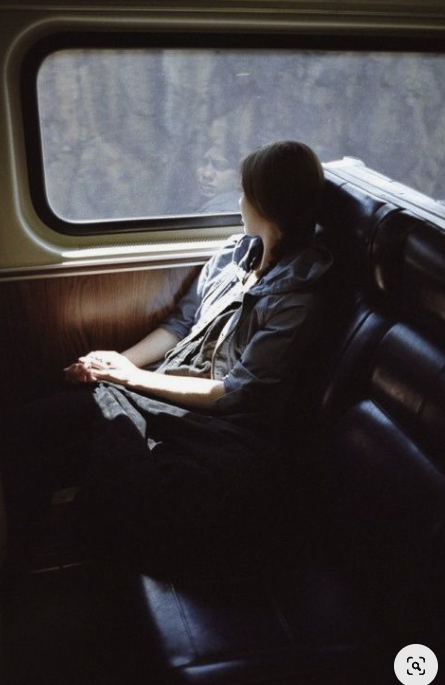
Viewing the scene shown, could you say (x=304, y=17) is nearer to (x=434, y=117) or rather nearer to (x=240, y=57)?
Answer: (x=240, y=57)

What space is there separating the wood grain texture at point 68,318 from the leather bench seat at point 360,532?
0.70 m

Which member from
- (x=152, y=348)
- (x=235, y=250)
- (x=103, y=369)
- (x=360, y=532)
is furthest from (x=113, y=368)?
(x=360, y=532)

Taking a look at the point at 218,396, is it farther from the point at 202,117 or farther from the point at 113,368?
the point at 202,117

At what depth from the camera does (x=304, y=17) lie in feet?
6.17

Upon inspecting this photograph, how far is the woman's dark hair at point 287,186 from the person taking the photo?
157 centimetres

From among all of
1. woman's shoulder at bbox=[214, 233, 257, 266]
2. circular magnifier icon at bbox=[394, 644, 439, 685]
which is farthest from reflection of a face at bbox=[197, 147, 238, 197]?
circular magnifier icon at bbox=[394, 644, 439, 685]

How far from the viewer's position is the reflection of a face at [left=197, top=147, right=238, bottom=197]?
2.07 meters

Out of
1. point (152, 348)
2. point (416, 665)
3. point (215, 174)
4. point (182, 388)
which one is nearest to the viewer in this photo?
point (416, 665)

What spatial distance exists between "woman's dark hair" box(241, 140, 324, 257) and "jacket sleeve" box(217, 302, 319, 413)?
0.20m

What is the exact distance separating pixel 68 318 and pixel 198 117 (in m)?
0.73

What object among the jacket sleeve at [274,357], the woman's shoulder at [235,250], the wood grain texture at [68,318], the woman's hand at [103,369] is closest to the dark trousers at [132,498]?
the woman's hand at [103,369]

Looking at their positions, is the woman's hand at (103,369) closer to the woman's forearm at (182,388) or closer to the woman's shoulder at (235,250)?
the woman's forearm at (182,388)

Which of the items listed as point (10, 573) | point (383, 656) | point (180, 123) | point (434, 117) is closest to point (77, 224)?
point (180, 123)

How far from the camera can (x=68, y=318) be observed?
6.48ft
